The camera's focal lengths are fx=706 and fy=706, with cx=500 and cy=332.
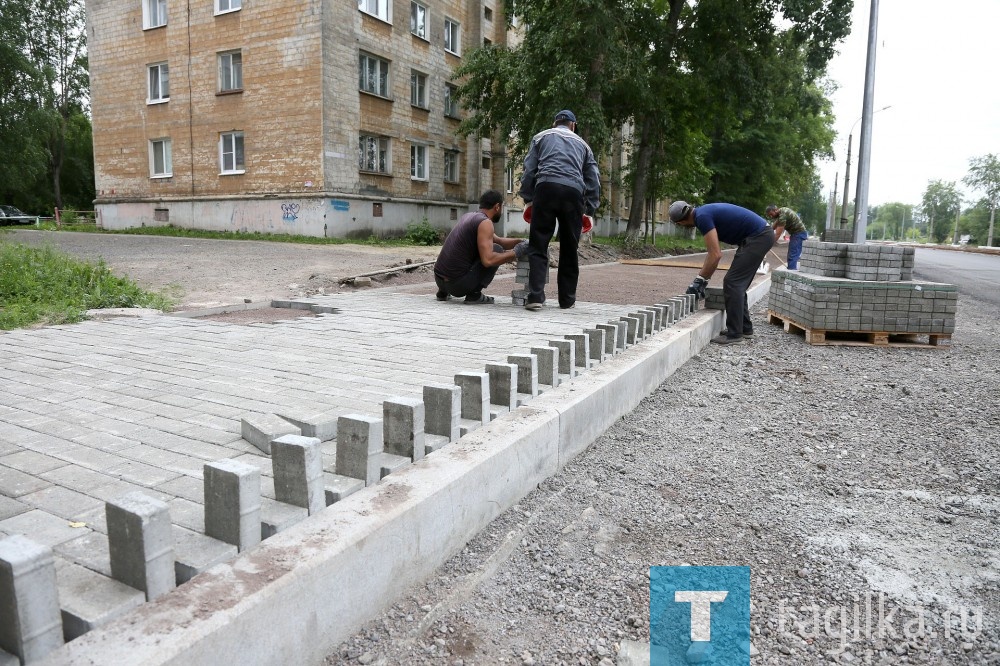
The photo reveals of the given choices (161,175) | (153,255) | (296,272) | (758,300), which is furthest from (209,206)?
(758,300)

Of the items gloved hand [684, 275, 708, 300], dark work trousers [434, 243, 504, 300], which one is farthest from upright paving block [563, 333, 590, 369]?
gloved hand [684, 275, 708, 300]

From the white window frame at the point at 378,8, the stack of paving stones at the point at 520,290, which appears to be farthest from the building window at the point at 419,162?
the stack of paving stones at the point at 520,290

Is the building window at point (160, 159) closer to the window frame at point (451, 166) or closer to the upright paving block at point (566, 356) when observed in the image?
the window frame at point (451, 166)

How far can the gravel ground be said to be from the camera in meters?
2.16

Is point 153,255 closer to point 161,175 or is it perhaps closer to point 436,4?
point 161,175

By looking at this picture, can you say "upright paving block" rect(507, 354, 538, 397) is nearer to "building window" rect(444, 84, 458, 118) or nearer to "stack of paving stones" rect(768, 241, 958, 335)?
"stack of paving stones" rect(768, 241, 958, 335)

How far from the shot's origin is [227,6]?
23.7m

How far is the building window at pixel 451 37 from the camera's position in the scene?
95.1ft

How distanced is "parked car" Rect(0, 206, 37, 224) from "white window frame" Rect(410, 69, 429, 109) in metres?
25.9

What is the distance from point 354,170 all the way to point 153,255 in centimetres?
1035

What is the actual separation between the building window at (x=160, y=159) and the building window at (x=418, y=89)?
9200 mm

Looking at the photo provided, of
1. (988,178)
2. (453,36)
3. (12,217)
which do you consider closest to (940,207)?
(988,178)

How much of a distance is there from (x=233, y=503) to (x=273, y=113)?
23665mm

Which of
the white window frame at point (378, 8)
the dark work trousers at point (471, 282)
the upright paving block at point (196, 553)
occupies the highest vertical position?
the white window frame at point (378, 8)
